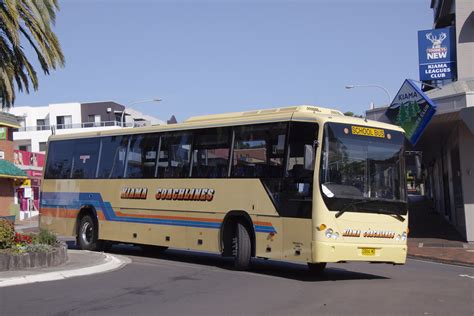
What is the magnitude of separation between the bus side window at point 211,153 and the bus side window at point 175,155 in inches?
12.3

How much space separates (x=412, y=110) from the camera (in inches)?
941

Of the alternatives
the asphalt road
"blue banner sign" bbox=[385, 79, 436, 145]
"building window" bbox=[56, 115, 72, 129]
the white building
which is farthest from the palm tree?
"building window" bbox=[56, 115, 72, 129]

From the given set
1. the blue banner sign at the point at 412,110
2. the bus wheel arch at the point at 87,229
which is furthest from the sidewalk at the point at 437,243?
the bus wheel arch at the point at 87,229

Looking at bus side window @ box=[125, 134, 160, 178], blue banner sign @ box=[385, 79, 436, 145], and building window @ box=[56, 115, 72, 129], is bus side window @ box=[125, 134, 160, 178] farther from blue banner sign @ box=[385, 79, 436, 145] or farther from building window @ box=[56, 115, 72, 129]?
building window @ box=[56, 115, 72, 129]

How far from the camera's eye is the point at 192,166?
1527 cm

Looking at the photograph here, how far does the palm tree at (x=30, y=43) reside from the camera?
17328 mm

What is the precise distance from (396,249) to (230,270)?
3928mm

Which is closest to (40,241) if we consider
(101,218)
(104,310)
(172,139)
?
(101,218)

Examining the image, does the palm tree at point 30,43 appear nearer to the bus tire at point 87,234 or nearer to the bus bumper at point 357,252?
the bus tire at point 87,234

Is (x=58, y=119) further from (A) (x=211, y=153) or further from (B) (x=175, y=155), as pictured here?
(A) (x=211, y=153)

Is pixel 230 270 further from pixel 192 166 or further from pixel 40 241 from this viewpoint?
pixel 40 241

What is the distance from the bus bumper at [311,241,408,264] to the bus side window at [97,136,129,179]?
→ 747 centimetres

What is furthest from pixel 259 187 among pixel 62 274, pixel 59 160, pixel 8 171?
pixel 8 171

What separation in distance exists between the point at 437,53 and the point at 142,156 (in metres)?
23.8
